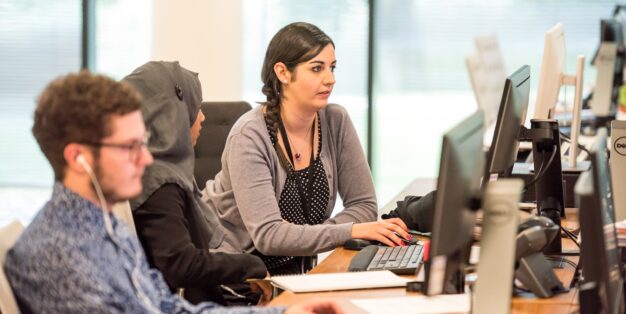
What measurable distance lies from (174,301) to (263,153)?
1.21 metres

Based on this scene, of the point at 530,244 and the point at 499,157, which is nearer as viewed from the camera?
the point at 530,244

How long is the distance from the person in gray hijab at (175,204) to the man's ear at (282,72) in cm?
62

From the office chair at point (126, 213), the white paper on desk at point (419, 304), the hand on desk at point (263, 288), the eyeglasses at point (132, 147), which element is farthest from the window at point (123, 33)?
the eyeglasses at point (132, 147)

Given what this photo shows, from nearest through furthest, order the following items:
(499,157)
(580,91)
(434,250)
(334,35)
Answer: (434,250)
(499,157)
(580,91)
(334,35)

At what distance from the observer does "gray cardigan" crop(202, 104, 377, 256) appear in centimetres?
313

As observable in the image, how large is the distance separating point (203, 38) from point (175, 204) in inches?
135

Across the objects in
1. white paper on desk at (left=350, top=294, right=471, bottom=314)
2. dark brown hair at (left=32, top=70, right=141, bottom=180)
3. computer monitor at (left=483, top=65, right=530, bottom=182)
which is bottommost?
white paper on desk at (left=350, top=294, right=471, bottom=314)

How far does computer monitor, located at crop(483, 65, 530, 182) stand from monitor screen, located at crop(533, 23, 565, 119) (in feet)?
3.03

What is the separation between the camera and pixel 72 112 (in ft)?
5.74

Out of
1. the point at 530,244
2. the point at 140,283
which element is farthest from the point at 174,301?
the point at 530,244

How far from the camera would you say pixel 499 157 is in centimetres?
272

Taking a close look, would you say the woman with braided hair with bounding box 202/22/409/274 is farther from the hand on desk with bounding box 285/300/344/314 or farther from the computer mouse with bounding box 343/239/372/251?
the hand on desk with bounding box 285/300/344/314

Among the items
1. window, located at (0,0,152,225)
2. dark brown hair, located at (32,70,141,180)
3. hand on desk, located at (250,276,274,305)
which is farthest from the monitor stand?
window, located at (0,0,152,225)

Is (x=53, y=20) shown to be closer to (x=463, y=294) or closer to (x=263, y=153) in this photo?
(x=263, y=153)
